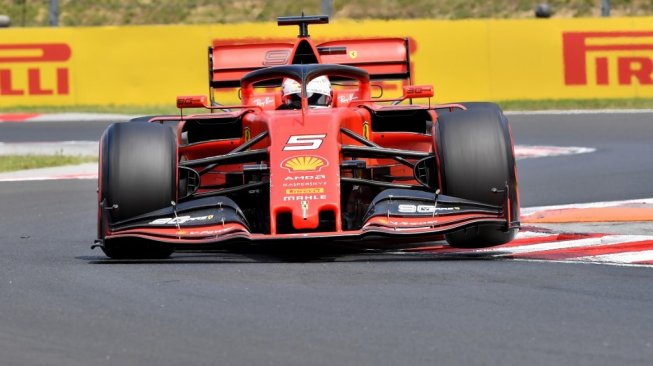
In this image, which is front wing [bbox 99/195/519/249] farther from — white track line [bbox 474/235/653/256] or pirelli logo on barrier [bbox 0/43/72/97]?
pirelli logo on barrier [bbox 0/43/72/97]

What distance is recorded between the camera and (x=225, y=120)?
1069cm

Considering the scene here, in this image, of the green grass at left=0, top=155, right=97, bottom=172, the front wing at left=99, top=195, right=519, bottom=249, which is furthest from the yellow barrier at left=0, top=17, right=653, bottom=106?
the front wing at left=99, top=195, right=519, bottom=249

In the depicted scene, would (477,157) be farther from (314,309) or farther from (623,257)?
(314,309)

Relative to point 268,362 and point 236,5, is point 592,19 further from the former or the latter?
point 268,362

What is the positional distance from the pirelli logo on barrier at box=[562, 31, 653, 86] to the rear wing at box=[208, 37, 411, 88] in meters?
12.7

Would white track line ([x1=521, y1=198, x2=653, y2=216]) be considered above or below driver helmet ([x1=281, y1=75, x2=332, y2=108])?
below

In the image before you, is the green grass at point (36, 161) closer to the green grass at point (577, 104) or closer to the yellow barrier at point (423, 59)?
the yellow barrier at point (423, 59)

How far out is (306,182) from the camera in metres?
9.45

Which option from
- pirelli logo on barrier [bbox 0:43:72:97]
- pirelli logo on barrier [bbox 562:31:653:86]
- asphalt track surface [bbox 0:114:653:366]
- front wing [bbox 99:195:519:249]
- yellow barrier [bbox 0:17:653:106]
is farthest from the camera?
pirelli logo on barrier [bbox 0:43:72:97]

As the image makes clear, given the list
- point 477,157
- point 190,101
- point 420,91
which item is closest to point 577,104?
point 420,91

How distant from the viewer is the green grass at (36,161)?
18.8 metres

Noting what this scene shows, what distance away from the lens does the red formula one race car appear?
9.38 m

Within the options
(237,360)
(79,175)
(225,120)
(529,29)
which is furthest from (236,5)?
(237,360)

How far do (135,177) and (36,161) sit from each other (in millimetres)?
9957
